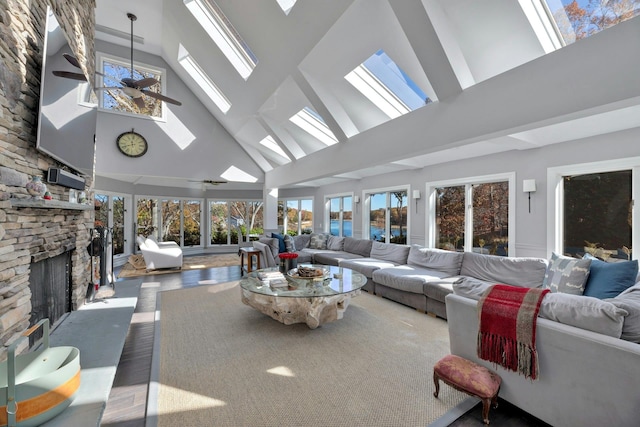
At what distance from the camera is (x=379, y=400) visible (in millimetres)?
2031

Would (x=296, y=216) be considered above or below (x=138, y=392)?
above

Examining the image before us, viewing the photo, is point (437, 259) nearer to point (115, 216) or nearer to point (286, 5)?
point (286, 5)

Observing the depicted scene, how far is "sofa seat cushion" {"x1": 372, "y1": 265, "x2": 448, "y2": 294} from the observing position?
12.8ft

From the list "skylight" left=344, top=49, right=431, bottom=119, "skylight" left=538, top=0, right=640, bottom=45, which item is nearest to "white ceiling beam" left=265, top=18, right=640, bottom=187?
"skylight" left=538, top=0, right=640, bottom=45

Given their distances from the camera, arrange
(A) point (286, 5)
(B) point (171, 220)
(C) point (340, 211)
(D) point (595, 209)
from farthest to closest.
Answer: (B) point (171, 220) → (C) point (340, 211) → (D) point (595, 209) → (A) point (286, 5)

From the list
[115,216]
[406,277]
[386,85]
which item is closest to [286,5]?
[386,85]

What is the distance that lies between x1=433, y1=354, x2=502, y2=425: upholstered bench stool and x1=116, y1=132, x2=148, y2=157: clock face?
7.40 meters

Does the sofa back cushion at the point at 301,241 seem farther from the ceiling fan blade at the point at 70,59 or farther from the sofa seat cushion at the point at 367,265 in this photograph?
the ceiling fan blade at the point at 70,59

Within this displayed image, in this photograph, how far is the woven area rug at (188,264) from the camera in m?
6.47

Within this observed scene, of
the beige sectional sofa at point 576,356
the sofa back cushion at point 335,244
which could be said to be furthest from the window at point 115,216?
the beige sectional sofa at point 576,356

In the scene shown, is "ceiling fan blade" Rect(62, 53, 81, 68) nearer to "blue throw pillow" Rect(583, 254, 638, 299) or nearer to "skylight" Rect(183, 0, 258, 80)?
"skylight" Rect(183, 0, 258, 80)

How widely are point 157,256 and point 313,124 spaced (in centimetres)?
477

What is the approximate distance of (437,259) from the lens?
15.0ft

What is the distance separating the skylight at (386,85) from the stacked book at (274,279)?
278 cm
